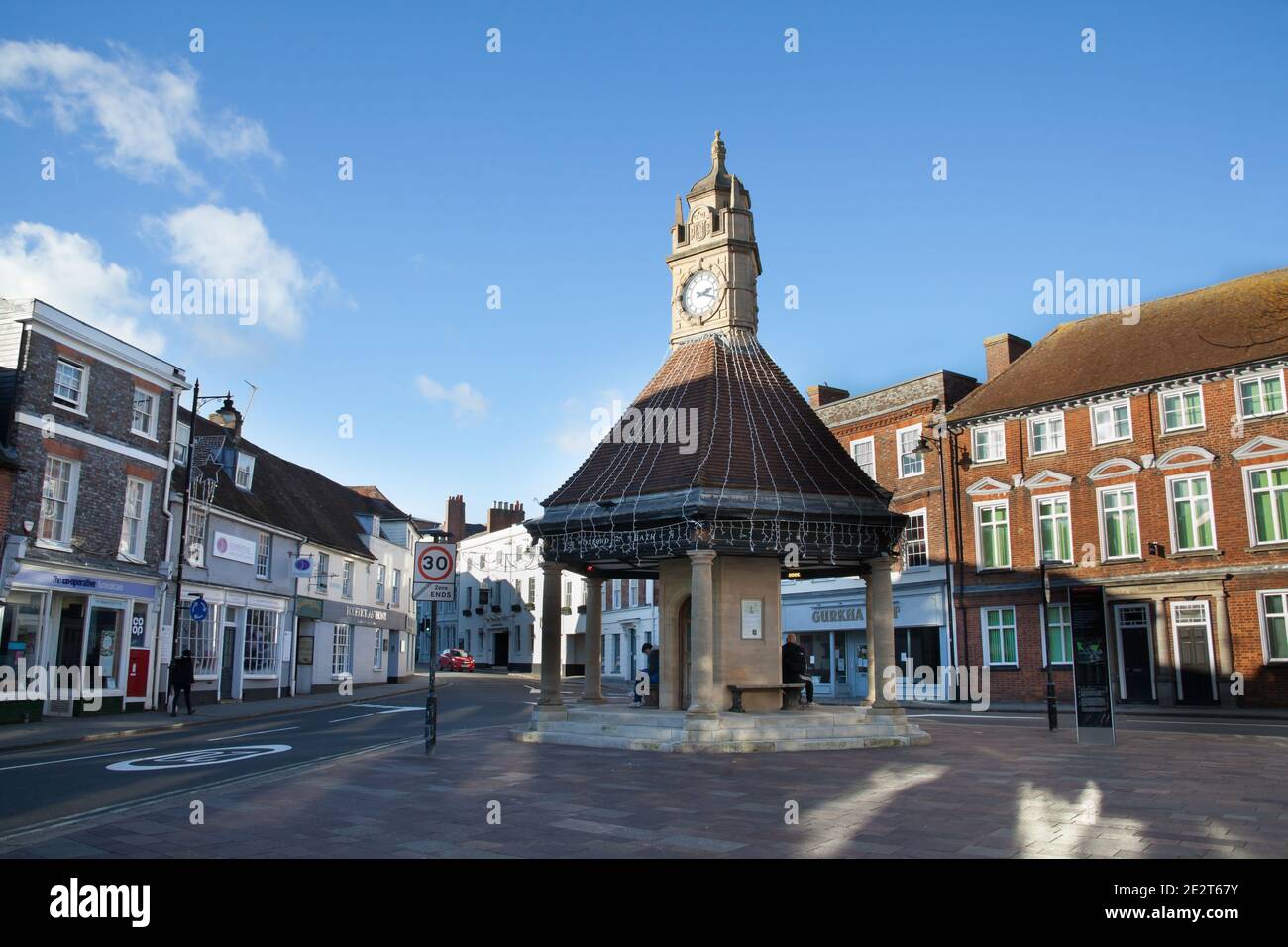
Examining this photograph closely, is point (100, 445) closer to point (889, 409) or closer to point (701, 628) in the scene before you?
point (701, 628)

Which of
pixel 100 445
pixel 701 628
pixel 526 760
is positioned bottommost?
pixel 526 760

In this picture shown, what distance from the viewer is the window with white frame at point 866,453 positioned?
4072 cm

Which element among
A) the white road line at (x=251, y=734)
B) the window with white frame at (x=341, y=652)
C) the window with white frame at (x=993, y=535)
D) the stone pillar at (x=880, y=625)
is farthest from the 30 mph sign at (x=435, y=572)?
the window with white frame at (x=341, y=652)

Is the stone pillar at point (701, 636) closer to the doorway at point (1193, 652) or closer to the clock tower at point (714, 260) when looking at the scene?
the clock tower at point (714, 260)

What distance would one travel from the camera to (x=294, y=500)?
40875mm

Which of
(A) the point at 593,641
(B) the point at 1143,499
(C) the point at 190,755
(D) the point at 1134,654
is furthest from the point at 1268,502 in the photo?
(C) the point at 190,755

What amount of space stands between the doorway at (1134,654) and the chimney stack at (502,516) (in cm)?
4976

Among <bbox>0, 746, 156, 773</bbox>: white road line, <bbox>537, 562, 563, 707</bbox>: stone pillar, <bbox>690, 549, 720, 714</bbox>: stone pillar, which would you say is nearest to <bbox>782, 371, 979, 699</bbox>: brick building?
<bbox>537, 562, 563, 707</bbox>: stone pillar

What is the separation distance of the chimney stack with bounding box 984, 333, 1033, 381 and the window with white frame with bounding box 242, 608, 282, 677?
29.2 m

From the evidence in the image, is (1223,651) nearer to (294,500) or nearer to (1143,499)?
(1143,499)

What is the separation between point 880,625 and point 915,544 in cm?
2031
